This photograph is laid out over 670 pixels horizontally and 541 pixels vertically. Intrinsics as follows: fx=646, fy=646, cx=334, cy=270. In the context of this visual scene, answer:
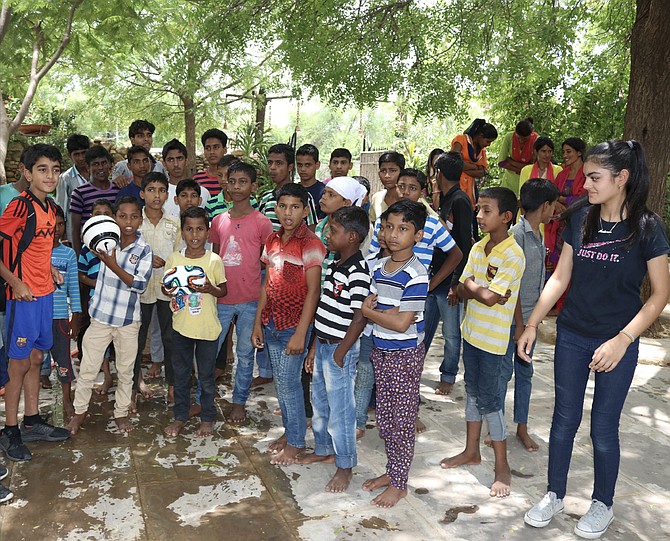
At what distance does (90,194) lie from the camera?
559cm

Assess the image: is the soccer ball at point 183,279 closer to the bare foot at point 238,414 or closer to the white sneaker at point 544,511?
the bare foot at point 238,414

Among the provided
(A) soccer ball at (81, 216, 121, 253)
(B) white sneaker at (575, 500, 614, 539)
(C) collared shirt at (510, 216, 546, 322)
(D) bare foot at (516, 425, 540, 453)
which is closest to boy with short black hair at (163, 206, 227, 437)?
(A) soccer ball at (81, 216, 121, 253)

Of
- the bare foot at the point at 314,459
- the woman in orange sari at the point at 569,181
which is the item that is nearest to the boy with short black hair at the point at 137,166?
the bare foot at the point at 314,459

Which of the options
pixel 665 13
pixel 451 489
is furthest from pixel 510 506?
pixel 665 13

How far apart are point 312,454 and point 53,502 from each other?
1551 mm

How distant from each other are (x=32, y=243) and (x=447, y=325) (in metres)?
3.22

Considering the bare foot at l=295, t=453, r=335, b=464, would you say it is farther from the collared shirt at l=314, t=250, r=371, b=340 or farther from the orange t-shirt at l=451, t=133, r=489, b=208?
the orange t-shirt at l=451, t=133, r=489, b=208

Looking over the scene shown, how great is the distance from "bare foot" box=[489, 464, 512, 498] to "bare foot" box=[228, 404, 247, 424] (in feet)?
6.15

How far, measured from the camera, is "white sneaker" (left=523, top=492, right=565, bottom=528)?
347 cm

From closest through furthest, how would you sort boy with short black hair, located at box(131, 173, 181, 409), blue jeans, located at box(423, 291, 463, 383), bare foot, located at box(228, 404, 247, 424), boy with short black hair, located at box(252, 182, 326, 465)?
boy with short black hair, located at box(252, 182, 326, 465) → bare foot, located at box(228, 404, 247, 424) → boy with short black hair, located at box(131, 173, 181, 409) → blue jeans, located at box(423, 291, 463, 383)

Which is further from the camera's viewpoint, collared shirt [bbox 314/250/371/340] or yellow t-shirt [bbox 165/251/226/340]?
yellow t-shirt [bbox 165/251/226/340]

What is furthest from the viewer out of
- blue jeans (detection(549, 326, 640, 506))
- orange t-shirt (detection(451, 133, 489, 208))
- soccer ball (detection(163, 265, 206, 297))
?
orange t-shirt (detection(451, 133, 489, 208))

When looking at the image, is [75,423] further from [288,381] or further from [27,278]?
[288,381]

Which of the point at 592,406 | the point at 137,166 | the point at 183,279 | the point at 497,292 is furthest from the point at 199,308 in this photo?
the point at 592,406
